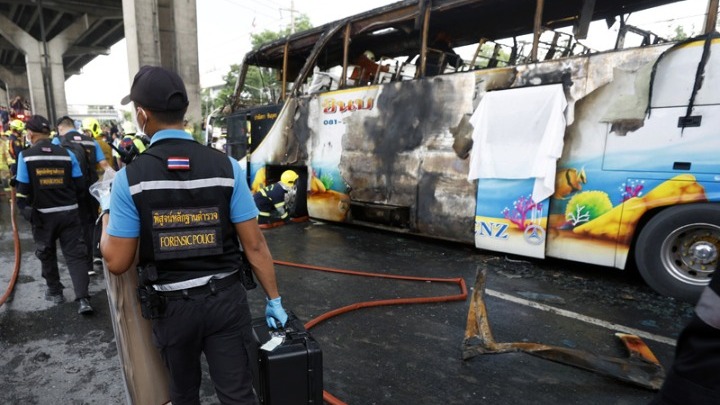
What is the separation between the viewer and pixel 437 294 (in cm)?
398

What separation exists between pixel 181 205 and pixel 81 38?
106 ft

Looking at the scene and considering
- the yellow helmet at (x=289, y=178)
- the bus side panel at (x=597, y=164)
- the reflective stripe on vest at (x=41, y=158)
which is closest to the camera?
the reflective stripe on vest at (x=41, y=158)

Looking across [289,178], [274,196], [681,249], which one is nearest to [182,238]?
[681,249]

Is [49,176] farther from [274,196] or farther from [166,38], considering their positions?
[166,38]

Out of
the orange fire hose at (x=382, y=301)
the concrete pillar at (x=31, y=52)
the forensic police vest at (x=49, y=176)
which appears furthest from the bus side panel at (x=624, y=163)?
the concrete pillar at (x=31, y=52)

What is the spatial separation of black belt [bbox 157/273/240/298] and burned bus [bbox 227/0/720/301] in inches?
151

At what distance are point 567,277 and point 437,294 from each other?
66.1 inches

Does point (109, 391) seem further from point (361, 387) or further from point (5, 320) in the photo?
point (5, 320)

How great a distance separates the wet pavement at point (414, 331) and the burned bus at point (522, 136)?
16.8 inches

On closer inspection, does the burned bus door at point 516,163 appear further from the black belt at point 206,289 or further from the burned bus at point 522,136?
the black belt at point 206,289

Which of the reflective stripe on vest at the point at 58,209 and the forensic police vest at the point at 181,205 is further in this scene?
the reflective stripe on vest at the point at 58,209

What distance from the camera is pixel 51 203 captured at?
11.9 ft

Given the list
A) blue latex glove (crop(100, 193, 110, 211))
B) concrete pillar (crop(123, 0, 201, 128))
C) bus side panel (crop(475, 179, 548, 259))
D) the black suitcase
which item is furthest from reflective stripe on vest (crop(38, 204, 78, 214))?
concrete pillar (crop(123, 0, 201, 128))

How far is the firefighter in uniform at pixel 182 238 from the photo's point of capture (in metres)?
1.48
